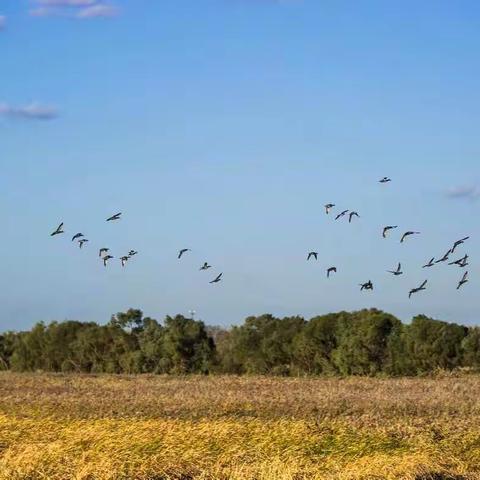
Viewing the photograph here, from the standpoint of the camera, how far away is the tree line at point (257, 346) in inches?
1750

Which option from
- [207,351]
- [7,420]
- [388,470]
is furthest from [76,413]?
[207,351]

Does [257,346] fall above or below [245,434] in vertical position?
above

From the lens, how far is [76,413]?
2791cm

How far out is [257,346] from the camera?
4981 cm

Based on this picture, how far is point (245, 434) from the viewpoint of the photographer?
826 inches

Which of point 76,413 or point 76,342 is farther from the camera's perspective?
point 76,342

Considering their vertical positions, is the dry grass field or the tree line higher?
the tree line

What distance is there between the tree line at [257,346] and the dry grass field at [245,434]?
29.7ft

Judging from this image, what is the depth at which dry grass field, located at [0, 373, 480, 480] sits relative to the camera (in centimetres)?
1766

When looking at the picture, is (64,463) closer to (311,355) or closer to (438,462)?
(438,462)

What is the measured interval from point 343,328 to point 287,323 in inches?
141

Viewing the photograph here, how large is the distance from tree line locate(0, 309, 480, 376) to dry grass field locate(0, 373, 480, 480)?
906 centimetres

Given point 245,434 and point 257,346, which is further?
point 257,346

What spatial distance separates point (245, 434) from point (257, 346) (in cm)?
2886
